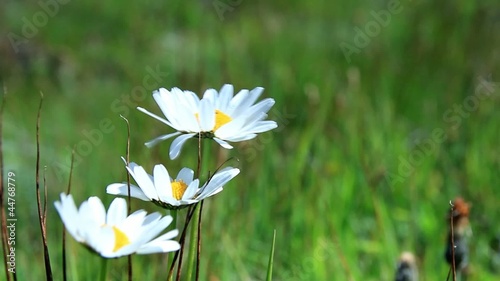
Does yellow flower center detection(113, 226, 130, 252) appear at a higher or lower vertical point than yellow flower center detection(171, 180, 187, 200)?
lower

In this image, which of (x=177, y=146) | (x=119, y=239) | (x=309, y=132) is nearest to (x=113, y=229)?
(x=119, y=239)

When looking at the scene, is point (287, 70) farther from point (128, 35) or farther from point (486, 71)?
point (128, 35)

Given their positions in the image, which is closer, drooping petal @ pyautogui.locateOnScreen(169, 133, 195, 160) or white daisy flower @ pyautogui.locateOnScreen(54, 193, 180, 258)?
white daisy flower @ pyautogui.locateOnScreen(54, 193, 180, 258)

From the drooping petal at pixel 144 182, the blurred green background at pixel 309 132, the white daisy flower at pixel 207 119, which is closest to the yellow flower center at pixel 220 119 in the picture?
the white daisy flower at pixel 207 119

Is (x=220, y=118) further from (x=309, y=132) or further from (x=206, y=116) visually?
(x=309, y=132)

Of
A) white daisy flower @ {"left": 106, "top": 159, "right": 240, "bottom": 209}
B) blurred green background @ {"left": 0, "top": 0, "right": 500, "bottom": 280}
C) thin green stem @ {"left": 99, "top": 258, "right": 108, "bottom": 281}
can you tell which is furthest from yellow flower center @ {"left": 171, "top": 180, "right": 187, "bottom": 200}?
blurred green background @ {"left": 0, "top": 0, "right": 500, "bottom": 280}

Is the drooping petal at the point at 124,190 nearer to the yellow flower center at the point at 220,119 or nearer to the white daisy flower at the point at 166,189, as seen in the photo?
the white daisy flower at the point at 166,189

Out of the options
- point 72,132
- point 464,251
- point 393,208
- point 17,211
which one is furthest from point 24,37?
point 464,251

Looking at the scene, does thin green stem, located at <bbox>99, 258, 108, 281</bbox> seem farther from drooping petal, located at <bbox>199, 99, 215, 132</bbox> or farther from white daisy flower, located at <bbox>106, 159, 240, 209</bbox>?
drooping petal, located at <bbox>199, 99, 215, 132</bbox>
